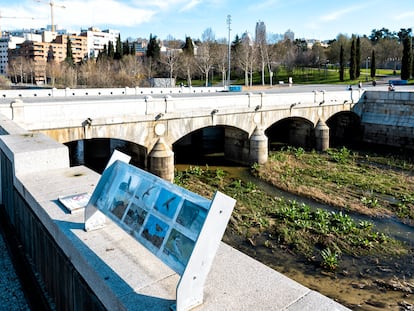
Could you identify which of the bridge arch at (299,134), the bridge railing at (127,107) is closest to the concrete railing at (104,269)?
the bridge railing at (127,107)

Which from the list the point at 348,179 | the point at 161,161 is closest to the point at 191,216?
the point at 161,161

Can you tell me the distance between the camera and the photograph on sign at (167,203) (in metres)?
3.23

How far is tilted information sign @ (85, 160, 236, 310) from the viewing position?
2.90 metres

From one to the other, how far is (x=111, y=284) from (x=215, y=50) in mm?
72365

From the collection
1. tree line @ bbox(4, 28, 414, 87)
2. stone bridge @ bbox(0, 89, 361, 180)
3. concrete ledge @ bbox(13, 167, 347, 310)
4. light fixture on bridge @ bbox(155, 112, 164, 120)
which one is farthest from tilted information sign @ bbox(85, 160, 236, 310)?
tree line @ bbox(4, 28, 414, 87)

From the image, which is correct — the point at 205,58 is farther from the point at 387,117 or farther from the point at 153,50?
the point at 387,117

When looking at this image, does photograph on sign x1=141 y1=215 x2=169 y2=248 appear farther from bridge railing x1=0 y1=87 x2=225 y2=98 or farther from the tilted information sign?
bridge railing x1=0 y1=87 x2=225 y2=98

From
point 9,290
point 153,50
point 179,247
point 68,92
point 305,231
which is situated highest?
point 153,50

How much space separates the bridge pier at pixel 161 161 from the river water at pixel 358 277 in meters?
6.12

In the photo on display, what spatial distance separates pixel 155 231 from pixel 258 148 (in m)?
19.4

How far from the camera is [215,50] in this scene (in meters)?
72.9

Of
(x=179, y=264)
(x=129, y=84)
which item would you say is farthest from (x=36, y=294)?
(x=129, y=84)

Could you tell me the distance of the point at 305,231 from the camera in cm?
1284

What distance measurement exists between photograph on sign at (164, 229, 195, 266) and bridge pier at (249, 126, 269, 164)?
64.0 feet
